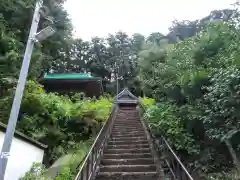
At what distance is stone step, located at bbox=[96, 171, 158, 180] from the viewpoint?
6793mm

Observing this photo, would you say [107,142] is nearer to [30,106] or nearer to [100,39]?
[30,106]

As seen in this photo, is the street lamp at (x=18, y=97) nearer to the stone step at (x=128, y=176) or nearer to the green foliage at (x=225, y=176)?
the stone step at (x=128, y=176)

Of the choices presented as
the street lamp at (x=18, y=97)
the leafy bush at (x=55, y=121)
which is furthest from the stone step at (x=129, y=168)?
the street lamp at (x=18, y=97)

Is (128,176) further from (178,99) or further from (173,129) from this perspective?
(178,99)

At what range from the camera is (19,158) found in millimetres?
7152

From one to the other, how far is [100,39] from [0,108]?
39094 mm

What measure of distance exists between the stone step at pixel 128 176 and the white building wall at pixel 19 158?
203 cm

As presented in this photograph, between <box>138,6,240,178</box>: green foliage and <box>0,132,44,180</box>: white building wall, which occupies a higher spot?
<box>138,6,240,178</box>: green foliage

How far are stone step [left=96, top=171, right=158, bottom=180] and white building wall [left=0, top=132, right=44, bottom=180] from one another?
2.03 m

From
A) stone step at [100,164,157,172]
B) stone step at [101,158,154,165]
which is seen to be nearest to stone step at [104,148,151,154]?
stone step at [101,158,154,165]

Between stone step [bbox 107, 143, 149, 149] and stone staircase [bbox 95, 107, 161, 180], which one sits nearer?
Answer: stone staircase [bbox 95, 107, 161, 180]

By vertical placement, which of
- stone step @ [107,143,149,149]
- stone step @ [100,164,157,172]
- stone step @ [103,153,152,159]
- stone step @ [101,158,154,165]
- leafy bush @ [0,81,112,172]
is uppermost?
leafy bush @ [0,81,112,172]

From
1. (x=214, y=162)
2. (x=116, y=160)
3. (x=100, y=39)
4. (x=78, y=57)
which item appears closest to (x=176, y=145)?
(x=214, y=162)

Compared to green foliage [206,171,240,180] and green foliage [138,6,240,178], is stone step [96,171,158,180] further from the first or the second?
green foliage [206,171,240,180]
